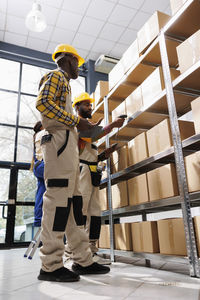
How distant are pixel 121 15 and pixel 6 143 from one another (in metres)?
3.70

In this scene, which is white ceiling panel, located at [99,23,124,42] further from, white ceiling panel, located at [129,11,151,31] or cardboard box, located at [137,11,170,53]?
cardboard box, located at [137,11,170,53]

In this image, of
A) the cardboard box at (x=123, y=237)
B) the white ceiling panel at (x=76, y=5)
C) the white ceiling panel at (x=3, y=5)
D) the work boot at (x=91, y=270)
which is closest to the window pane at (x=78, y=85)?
the white ceiling panel at (x=76, y=5)

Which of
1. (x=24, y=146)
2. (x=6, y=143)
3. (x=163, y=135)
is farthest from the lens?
(x=24, y=146)

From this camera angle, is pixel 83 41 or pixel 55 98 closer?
pixel 55 98

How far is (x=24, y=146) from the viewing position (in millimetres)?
5477

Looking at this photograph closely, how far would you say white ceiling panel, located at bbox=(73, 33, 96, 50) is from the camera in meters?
5.62

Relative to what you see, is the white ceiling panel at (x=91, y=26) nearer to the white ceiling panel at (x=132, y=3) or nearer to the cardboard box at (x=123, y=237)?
the white ceiling panel at (x=132, y=3)

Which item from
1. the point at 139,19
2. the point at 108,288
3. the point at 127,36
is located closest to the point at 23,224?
the point at 108,288

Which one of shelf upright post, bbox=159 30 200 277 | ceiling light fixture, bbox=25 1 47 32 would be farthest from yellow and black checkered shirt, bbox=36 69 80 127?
ceiling light fixture, bbox=25 1 47 32

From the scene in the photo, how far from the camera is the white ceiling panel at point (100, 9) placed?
189 inches

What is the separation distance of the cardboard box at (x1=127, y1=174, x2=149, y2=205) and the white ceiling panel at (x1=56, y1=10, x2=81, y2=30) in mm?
4143

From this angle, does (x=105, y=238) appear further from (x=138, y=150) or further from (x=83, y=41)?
(x=83, y=41)

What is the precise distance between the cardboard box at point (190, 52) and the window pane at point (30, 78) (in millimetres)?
4634

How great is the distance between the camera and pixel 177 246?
1774mm
